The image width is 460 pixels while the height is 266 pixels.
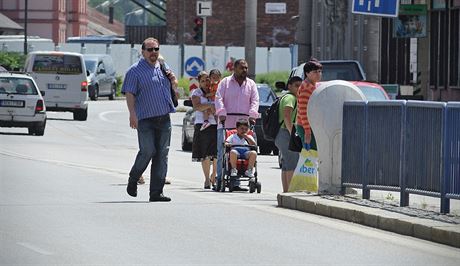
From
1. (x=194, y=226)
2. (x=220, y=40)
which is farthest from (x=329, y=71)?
(x=220, y=40)

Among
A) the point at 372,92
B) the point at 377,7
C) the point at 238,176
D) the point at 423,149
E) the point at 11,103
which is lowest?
the point at 238,176

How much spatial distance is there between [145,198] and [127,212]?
2.42m

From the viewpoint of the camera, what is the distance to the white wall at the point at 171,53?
7731 centimetres

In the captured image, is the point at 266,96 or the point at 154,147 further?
the point at 266,96

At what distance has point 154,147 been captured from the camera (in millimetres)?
17609

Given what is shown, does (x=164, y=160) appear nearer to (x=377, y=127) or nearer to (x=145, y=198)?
(x=145, y=198)

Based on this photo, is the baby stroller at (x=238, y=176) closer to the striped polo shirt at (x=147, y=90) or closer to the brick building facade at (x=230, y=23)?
the striped polo shirt at (x=147, y=90)

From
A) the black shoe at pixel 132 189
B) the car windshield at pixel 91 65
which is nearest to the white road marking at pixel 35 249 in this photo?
the black shoe at pixel 132 189

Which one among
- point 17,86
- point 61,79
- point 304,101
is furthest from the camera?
point 61,79

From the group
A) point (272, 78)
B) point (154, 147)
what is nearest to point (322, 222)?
point (154, 147)

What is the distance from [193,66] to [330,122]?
29.5 m

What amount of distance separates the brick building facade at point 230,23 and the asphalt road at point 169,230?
66.9 meters

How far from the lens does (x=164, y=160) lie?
1770 cm

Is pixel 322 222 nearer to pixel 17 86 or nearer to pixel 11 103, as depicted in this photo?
pixel 11 103
